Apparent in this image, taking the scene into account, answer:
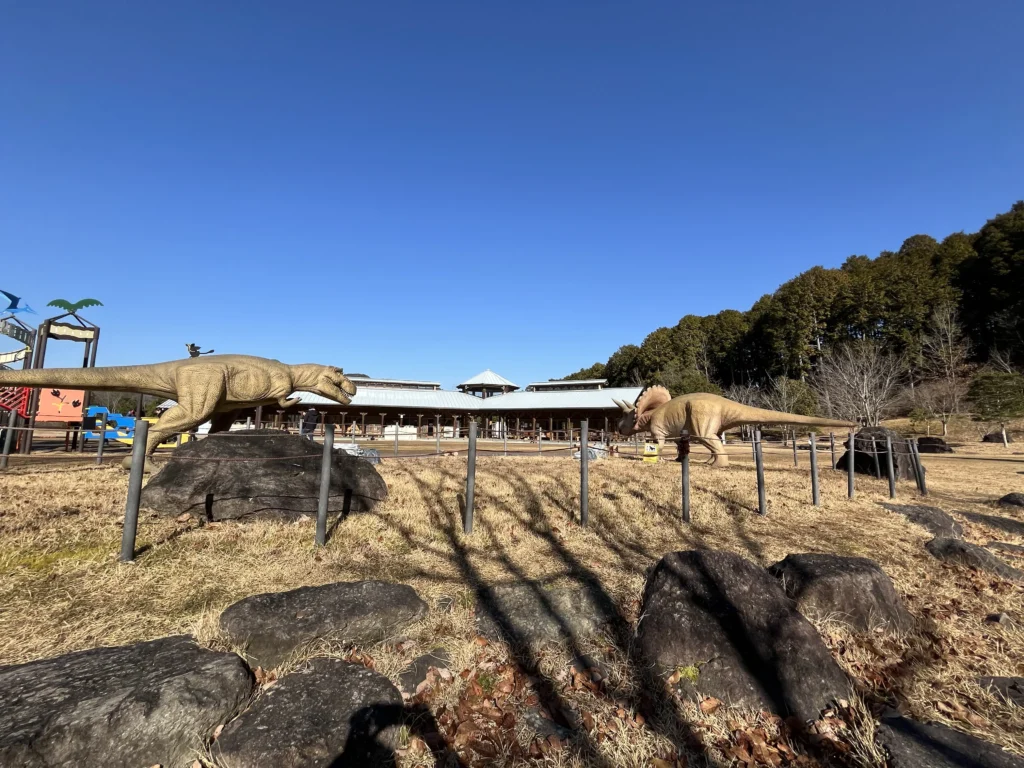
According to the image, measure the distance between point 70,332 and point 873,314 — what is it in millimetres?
52486

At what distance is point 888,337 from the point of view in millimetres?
41062

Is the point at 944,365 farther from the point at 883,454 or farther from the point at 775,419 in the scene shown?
the point at 775,419

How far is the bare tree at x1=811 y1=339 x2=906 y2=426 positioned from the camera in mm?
31844

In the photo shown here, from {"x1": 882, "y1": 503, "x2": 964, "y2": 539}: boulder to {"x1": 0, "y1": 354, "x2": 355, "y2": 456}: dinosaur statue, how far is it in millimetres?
9953

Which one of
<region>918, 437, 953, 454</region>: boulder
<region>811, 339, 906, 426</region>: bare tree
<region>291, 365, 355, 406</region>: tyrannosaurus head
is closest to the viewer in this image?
<region>291, 365, 355, 406</region>: tyrannosaurus head

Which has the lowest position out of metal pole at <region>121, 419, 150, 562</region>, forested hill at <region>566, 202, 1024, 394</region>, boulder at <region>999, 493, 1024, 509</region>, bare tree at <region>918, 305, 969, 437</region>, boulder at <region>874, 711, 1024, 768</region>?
boulder at <region>874, 711, 1024, 768</region>

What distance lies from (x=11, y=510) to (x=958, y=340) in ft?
177

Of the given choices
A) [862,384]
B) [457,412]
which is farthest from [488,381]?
[862,384]

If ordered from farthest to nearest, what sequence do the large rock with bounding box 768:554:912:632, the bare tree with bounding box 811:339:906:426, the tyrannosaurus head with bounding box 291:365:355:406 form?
the bare tree with bounding box 811:339:906:426 < the tyrannosaurus head with bounding box 291:365:355:406 < the large rock with bounding box 768:554:912:632

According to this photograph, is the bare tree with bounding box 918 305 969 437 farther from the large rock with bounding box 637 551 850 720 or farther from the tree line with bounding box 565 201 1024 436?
the large rock with bounding box 637 551 850 720

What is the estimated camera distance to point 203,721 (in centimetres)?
242

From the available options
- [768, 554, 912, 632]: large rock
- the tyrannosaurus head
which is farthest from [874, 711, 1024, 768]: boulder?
the tyrannosaurus head

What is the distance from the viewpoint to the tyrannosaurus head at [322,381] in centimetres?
844

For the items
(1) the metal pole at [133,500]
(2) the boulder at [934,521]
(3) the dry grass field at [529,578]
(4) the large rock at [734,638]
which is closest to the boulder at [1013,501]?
(3) the dry grass field at [529,578]
